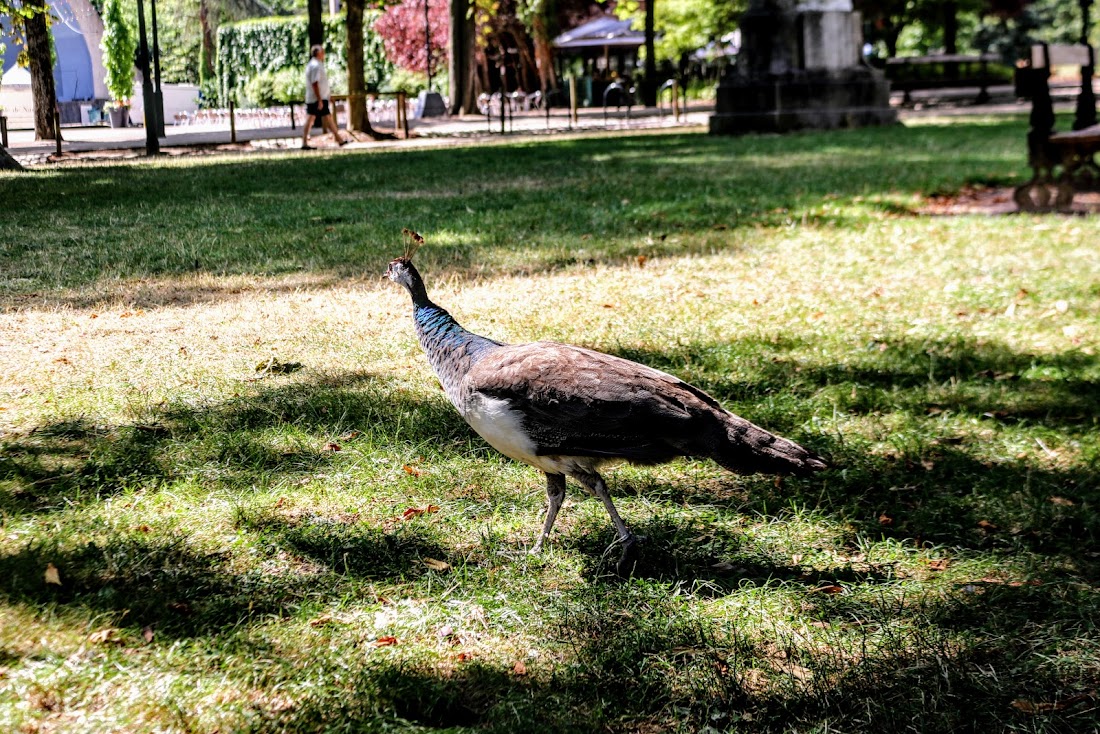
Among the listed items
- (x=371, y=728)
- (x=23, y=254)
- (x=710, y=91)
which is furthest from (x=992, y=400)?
(x=710, y=91)

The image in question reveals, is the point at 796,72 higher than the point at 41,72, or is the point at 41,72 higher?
the point at 41,72

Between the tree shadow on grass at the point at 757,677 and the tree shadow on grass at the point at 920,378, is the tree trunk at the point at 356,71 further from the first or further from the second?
the tree shadow on grass at the point at 757,677

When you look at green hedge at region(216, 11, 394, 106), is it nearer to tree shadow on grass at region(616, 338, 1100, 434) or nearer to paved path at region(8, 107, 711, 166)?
paved path at region(8, 107, 711, 166)

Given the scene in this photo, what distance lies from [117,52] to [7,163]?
30788 millimetres

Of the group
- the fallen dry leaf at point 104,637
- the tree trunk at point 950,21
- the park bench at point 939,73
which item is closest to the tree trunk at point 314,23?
the park bench at point 939,73

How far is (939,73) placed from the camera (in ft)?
129

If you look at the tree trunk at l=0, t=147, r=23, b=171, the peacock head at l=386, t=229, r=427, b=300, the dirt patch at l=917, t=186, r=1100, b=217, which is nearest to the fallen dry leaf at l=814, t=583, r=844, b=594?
the peacock head at l=386, t=229, r=427, b=300

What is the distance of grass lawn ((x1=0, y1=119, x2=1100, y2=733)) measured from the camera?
3.12 meters

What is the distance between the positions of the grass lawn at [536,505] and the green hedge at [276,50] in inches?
1543

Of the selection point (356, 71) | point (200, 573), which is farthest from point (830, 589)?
point (356, 71)

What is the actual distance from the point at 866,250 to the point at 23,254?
7029mm

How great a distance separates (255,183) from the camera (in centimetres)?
1488

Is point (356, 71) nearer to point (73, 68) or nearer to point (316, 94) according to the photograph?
point (316, 94)

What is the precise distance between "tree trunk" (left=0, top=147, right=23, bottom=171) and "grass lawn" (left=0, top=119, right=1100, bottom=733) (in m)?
8.47
